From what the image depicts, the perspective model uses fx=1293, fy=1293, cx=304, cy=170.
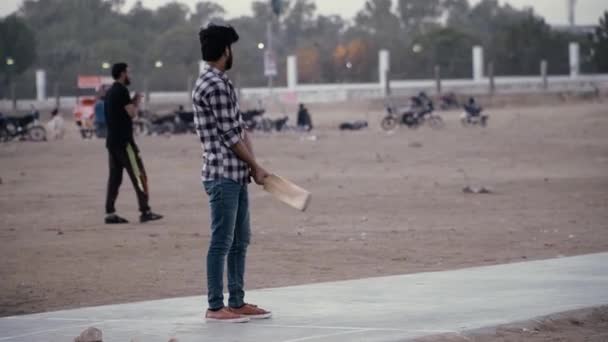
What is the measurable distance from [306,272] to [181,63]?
280ft

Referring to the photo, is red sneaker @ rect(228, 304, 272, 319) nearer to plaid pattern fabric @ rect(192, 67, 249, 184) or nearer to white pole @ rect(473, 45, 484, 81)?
plaid pattern fabric @ rect(192, 67, 249, 184)

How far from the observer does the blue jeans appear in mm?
7934

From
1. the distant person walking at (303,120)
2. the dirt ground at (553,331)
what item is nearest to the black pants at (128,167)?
the dirt ground at (553,331)

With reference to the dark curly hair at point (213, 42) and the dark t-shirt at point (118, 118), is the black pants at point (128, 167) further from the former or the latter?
the dark curly hair at point (213, 42)

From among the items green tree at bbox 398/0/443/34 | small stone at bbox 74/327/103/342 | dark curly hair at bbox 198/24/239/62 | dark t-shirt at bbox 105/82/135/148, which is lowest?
small stone at bbox 74/327/103/342

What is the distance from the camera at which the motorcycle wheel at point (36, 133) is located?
1716 inches

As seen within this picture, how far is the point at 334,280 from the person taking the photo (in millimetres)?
10750

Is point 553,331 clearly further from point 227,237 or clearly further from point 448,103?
point 448,103

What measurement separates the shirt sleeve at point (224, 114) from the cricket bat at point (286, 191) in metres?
0.39

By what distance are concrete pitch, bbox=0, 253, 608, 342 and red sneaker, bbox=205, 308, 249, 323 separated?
9 cm

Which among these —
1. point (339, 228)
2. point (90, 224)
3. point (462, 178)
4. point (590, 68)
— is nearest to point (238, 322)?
point (339, 228)

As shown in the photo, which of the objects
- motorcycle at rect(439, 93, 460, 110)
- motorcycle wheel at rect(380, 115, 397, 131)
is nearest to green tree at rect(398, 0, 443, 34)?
motorcycle at rect(439, 93, 460, 110)

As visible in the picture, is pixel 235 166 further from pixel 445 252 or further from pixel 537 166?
pixel 537 166

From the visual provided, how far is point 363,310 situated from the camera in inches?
327
